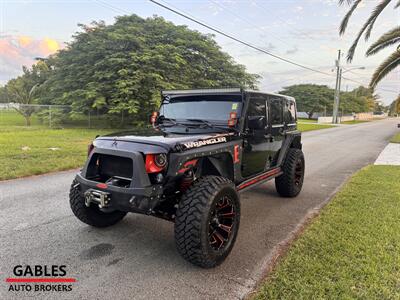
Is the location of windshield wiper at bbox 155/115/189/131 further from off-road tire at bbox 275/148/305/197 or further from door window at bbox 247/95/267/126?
off-road tire at bbox 275/148/305/197

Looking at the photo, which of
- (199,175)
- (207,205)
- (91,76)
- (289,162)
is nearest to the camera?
(207,205)

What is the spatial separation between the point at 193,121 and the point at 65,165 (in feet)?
16.0

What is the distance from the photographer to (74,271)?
2.82 metres

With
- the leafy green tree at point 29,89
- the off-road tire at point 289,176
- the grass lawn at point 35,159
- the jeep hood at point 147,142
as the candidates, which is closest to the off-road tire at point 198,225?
the jeep hood at point 147,142

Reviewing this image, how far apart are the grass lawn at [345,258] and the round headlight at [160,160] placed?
4.91ft

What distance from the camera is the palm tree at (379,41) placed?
9375 mm

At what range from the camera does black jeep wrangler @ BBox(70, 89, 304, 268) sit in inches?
109

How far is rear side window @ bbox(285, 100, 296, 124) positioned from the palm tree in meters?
5.93

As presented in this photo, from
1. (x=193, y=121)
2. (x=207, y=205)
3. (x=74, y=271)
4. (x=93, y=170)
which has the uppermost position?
(x=193, y=121)

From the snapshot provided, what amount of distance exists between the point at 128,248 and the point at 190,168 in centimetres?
125

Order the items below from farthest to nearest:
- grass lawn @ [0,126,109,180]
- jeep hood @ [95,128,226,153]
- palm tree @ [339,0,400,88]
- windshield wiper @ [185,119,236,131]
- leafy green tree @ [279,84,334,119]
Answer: leafy green tree @ [279,84,334,119]
palm tree @ [339,0,400,88]
grass lawn @ [0,126,109,180]
windshield wiper @ [185,119,236,131]
jeep hood @ [95,128,226,153]

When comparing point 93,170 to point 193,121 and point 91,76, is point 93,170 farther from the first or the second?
point 91,76

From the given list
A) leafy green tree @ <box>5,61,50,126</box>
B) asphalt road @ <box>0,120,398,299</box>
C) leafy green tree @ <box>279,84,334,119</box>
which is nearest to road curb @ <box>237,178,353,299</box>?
asphalt road @ <box>0,120,398,299</box>

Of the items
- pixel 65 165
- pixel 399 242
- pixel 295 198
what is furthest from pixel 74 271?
pixel 65 165
